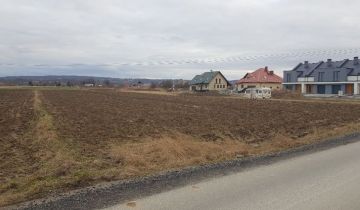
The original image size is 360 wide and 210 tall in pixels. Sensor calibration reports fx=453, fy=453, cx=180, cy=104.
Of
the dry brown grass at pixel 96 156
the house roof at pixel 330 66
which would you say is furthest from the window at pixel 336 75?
the dry brown grass at pixel 96 156

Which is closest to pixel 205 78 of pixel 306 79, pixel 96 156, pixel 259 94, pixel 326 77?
pixel 306 79

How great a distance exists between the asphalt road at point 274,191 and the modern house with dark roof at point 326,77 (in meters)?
75.8

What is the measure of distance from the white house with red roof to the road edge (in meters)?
93.9

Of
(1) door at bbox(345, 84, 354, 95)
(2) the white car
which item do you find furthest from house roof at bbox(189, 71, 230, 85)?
(2) the white car

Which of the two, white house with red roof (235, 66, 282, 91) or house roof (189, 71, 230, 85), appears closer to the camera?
white house with red roof (235, 66, 282, 91)

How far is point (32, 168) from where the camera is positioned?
10547 mm

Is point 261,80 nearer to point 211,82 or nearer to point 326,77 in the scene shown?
point 211,82

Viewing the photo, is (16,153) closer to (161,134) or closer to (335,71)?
(161,134)

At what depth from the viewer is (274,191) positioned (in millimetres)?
7930

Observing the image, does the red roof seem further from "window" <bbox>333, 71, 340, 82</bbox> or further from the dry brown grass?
the dry brown grass

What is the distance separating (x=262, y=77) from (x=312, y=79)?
54.0ft

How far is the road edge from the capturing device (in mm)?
6854

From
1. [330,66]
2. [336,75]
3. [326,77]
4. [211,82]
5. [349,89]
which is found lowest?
[349,89]

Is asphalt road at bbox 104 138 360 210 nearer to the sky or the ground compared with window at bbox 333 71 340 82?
nearer to the ground
